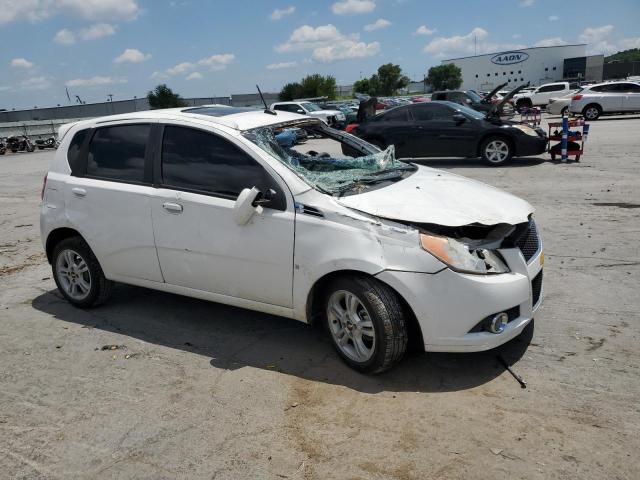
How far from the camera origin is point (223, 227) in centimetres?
400

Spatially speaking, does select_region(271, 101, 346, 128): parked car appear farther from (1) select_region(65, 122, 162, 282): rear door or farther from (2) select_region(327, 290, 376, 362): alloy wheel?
(2) select_region(327, 290, 376, 362): alloy wheel

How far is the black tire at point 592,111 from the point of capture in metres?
24.7

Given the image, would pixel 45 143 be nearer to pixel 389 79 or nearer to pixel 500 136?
pixel 500 136

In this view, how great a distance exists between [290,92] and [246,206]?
6278cm

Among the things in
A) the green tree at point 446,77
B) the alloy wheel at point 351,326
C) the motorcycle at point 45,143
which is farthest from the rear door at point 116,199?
the green tree at point 446,77

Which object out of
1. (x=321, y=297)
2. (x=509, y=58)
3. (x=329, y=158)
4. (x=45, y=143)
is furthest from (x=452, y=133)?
(x=509, y=58)

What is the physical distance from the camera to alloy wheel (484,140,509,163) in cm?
1243

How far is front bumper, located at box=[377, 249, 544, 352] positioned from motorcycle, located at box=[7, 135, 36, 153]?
100 ft

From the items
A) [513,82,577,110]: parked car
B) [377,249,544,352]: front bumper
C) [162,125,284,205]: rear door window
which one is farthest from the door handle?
[513,82,577,110]: parked car

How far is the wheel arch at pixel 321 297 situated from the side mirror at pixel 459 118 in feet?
32.1

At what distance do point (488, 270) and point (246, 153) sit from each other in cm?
190

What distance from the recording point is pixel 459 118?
500 inches

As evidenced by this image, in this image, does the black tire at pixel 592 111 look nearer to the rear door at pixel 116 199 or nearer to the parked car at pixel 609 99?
the parked car at pixel 609 99

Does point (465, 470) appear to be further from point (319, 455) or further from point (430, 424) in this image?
point (319, 455)
